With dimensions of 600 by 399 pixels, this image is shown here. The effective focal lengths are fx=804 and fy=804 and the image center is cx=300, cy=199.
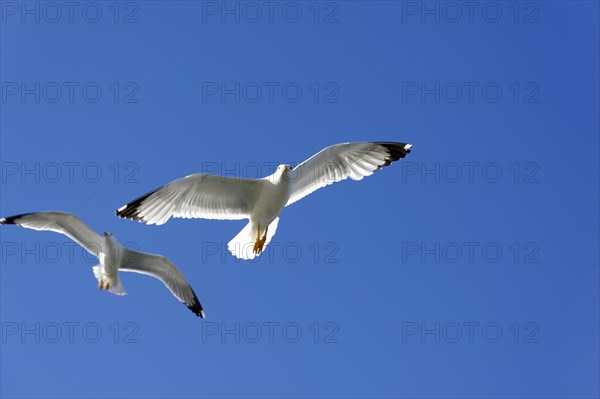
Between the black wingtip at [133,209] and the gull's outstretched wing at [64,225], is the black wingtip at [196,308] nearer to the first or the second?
the gull's outstretched wing at [64,225]

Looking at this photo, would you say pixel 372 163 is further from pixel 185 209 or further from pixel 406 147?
pixel 185 209

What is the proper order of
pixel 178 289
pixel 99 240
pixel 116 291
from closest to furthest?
pixel 116 291 → pixel 99 240 → pixel 178 289

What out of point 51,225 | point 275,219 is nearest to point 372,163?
point 275,219

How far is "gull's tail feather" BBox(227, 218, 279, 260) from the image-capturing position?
793 centimetres

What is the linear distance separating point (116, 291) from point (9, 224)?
52.7 inches

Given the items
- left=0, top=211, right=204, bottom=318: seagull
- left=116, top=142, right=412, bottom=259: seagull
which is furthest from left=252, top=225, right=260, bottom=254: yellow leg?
left=0, top=211, right=204, bottom=318: seagull

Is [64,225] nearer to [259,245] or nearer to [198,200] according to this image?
[198,200]

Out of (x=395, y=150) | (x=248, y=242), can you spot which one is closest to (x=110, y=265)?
(x=248, y=242)

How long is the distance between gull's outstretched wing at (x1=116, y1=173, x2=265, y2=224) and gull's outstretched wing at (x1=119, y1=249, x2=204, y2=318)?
84cm

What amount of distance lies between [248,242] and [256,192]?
0.52 metres

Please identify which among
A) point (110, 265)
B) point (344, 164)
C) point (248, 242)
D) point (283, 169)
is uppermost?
point (344, 164)

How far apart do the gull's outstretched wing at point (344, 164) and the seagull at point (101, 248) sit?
1.78 metres

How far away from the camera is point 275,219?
802 cm

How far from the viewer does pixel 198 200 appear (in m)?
7.98
